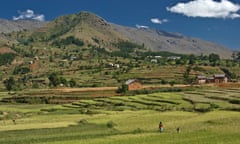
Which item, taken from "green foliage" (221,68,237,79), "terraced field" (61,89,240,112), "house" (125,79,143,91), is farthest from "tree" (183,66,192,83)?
"terraced field" (61,89,240,112)

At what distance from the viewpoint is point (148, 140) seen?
126 feet

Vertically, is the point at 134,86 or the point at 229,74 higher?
the point at 229,74

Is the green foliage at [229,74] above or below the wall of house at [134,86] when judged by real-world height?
above

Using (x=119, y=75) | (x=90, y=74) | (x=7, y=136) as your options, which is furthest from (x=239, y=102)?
(x=90, y=74)

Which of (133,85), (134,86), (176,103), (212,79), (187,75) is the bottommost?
(176,103)

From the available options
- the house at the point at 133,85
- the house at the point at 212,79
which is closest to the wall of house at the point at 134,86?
the house at the point at 133,85

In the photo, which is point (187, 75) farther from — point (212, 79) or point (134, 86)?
point (134, 86)

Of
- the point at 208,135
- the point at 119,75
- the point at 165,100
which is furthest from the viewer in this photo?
the point at 119,75

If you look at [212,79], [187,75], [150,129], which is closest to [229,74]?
[212,79]

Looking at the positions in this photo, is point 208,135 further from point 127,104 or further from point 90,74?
point 90,74

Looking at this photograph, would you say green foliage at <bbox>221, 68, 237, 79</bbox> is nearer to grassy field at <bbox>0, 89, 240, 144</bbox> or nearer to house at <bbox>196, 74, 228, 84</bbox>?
house at <bbox>196, 74, 228, 84</bbox>

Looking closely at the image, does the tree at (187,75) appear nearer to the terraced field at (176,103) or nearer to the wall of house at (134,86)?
the wall of house at (134,86)

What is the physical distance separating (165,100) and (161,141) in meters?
40.4

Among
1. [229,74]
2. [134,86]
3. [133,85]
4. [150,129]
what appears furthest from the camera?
[229,74]
